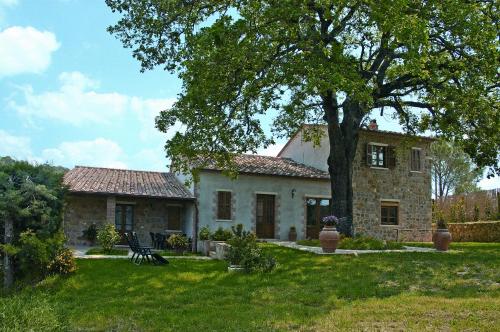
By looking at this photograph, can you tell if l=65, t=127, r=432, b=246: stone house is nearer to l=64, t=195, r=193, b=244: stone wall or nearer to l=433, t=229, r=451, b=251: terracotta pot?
l=64, t=195, r=193, b=244: stone wall

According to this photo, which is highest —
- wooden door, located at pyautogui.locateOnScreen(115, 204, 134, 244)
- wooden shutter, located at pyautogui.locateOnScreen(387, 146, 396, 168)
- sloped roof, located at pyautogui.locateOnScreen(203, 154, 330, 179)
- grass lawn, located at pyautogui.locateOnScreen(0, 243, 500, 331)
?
wooden shutter, located at pyautogui.locateOnScreen(387, 146, 396, 168)

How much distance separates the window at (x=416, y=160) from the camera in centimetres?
2603

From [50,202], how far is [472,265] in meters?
9.66

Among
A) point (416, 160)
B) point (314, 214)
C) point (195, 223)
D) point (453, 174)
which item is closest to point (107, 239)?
point (195, 223)

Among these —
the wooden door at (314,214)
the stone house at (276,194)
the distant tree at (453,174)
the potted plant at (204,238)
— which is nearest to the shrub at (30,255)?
the potted plant at (204,238)

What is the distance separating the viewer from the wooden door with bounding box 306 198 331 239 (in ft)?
77.9

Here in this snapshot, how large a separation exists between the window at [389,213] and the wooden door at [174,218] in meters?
9.69

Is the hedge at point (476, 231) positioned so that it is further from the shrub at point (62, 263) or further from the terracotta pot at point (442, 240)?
the shrub at point (62, 263)

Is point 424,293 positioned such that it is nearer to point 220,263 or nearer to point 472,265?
point 472,265

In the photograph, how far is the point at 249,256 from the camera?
12383 mm

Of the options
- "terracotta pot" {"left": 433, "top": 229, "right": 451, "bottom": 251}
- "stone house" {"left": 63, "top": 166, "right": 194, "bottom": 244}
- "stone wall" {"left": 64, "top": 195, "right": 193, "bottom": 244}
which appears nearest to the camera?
"terracotta pot" {"left": 433, "top": 229, "right": 451, "bottom": 251}

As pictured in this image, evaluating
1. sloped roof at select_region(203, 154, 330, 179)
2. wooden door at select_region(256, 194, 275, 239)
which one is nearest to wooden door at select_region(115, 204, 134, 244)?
sloped roof at select_region(203, 154, 330, 179)

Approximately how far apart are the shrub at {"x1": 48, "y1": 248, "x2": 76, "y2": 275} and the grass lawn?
245 millimetres

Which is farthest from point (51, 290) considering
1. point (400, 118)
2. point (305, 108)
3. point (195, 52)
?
Answer: point (400, 118)
